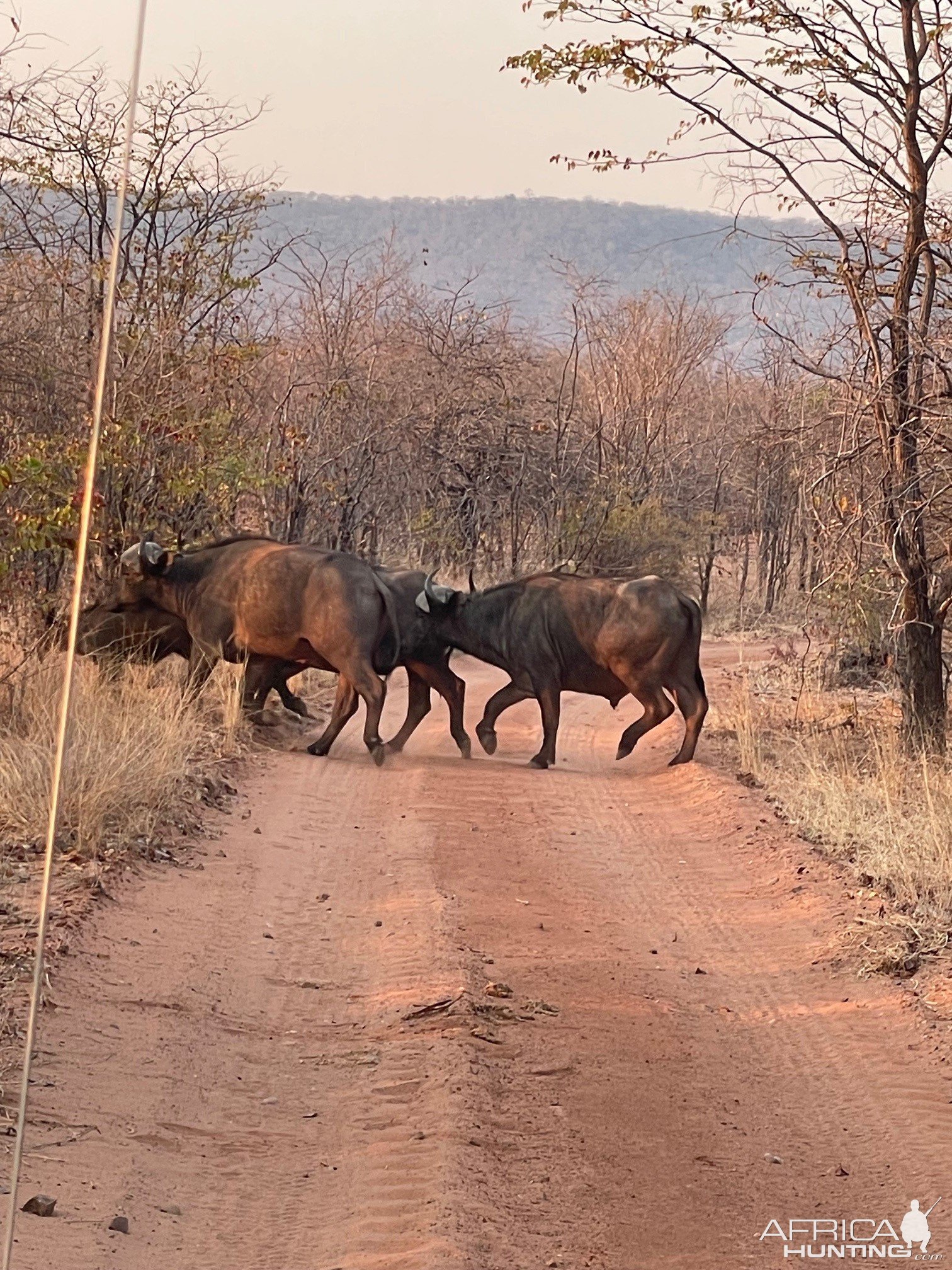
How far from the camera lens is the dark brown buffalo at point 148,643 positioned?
12.7 metres

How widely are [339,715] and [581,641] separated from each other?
217cm

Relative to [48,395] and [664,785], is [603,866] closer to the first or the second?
[664,785]

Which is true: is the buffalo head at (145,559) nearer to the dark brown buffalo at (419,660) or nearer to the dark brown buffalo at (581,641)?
the dark brown buffalo at (419,660)

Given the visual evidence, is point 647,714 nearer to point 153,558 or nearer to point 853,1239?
point 153,558

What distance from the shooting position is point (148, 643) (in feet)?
43.2

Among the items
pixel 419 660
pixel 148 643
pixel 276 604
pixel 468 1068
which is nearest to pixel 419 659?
pixel 419 660

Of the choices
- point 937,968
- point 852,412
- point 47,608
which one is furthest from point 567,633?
point 937,968

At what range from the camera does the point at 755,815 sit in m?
10.1

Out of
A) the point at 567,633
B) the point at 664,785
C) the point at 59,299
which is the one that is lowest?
the point at 664,785

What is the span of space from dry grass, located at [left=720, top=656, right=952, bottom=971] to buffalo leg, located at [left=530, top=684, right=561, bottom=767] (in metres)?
1.53

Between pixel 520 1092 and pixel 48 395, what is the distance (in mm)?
8045

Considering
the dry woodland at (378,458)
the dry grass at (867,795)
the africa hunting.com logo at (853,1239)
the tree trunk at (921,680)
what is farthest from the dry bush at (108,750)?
the tree trunk at (921,680)

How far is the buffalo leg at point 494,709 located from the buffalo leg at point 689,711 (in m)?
1.27

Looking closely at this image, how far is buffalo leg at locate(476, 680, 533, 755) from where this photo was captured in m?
12.8
